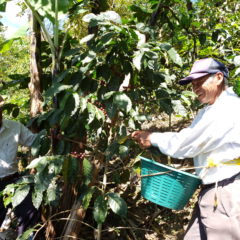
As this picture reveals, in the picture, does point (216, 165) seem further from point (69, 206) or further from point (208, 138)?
point (69, 206)

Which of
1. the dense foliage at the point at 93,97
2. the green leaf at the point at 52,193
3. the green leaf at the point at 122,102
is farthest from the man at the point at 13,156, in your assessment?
the green leaf at the point at 122,102

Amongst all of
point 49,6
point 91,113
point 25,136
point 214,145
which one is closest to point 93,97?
point 91,113

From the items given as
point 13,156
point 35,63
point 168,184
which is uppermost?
→ point 35,63

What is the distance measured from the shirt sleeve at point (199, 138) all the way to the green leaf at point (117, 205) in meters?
0.38

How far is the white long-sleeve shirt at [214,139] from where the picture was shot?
1.45 metres

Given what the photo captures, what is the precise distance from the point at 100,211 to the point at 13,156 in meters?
1.16

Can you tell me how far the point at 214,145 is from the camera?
1484mm

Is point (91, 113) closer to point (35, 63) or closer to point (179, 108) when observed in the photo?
point (179, 108)

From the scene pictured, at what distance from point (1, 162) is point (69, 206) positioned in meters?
0.68

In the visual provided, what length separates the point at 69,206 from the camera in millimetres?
2252

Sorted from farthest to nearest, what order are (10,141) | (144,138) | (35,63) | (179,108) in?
(10,141)
(35,63)
(179,108)
(144,138)

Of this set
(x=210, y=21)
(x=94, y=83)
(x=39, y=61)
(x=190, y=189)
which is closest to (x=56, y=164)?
→ (x=94, y=83)

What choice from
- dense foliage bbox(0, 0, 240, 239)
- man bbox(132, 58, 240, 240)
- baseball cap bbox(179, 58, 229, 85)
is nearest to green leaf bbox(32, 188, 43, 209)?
dense foliage bbox(0, 0, 240, 239)

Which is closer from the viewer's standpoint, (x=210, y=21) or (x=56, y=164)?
(x=56, y=164)
